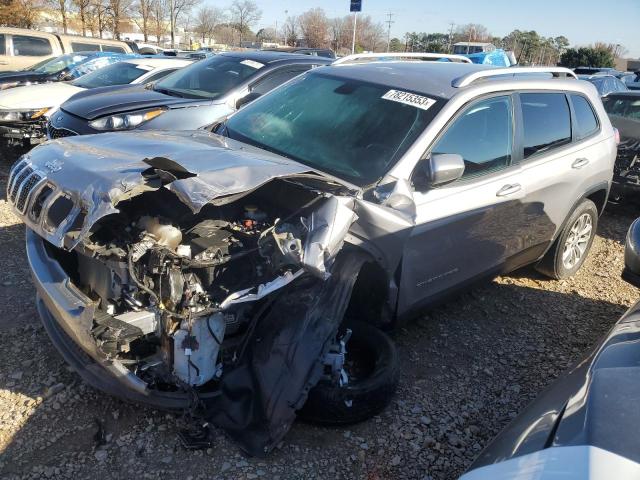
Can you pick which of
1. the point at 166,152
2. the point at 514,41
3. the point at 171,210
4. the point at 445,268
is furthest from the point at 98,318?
the point at 514,41

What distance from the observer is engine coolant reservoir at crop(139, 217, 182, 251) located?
8.59ft

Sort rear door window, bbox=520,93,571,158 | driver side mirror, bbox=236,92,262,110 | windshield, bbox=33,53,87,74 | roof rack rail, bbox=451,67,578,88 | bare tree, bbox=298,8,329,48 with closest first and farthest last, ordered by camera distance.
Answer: roof rack rail, bbox=451,67,578,88
rear door window, bbox=520,93,571,158
driver side mirror, bbox=236,92,262,110
windshield, bbox=33,53,87,74
bare tree, bbox=298,8,329,48

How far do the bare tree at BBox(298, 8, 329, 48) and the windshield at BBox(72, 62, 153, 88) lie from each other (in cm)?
5098

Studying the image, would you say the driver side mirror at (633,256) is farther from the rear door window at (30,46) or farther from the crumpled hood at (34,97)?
the rear door window at (30,46)

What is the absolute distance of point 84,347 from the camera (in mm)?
2520

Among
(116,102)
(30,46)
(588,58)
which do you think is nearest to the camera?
(116,102)

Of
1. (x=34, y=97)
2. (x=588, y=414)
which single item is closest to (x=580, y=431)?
(x=588, y=414)

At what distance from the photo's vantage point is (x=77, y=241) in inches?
92.8

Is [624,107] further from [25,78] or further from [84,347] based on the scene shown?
[25,78]

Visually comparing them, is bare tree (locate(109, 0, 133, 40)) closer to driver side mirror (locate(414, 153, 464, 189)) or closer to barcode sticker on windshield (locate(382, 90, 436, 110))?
barcode sticker on windshield (locate(382, 90, 436, 110))

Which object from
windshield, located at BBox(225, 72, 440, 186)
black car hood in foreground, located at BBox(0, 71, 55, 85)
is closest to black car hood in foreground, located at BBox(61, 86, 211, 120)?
windshield, located at BBox(225, 72, 440, 186)

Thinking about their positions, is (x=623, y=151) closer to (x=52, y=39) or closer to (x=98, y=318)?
(x=98, y=318)

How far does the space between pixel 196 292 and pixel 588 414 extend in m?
1.75

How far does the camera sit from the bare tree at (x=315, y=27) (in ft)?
193
